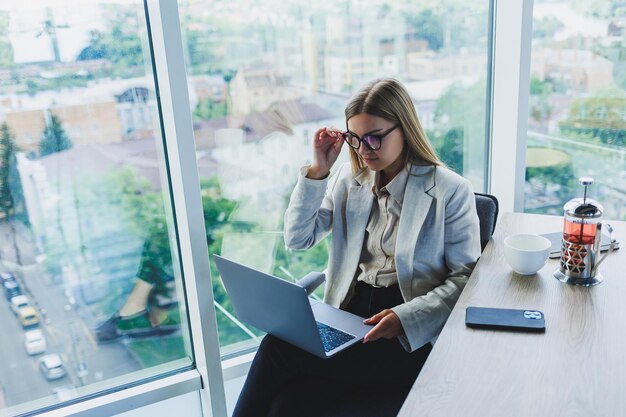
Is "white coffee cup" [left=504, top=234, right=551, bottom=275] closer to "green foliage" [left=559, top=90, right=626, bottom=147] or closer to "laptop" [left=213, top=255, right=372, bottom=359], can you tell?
"laptop" [left=213, top=255, right=372, bottom=359]

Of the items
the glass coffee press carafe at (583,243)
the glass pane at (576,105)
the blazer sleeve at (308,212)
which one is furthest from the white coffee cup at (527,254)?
the glass pane at (576,105)

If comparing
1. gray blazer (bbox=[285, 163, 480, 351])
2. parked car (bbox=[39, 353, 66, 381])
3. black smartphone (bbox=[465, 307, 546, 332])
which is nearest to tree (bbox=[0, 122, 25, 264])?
parked car (bbox=[39, 353, 66, 381])

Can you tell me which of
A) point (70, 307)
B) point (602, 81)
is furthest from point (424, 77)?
point (70, 307)

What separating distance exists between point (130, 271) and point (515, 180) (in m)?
1.66

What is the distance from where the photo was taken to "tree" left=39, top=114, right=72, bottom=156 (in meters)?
1.81

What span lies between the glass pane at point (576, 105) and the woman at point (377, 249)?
1.15m

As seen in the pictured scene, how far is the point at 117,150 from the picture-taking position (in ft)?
6.31

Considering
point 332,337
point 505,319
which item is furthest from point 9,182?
point 505,319

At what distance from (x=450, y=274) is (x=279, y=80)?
976 millimetres

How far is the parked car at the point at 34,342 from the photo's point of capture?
1.90m

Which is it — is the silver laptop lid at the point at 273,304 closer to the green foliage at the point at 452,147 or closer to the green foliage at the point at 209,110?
the green foliage at the point at 209,110

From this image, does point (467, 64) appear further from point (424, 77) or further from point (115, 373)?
point (115, 373)

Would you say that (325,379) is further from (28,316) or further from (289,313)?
(28,316)

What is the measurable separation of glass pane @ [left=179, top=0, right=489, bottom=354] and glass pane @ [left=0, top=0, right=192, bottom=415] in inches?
8.2
